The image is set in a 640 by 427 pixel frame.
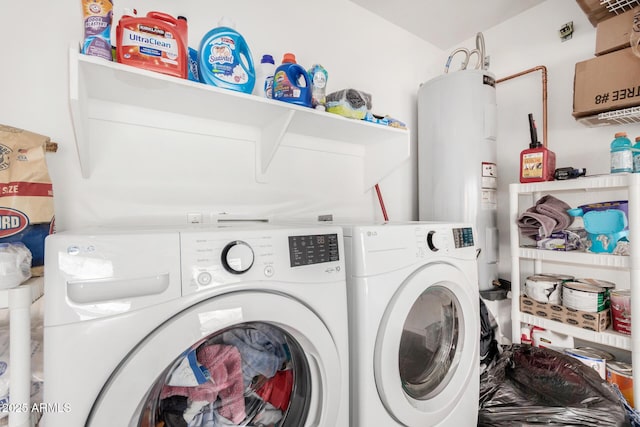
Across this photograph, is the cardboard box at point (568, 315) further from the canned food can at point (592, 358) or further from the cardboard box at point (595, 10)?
the cardboard box at point (595, 10)

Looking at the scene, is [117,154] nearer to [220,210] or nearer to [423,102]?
[220,210]

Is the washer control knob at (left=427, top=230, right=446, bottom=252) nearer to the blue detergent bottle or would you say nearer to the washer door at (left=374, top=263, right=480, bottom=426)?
the washer door at (left=374, top=263, right=480, bottom=426)

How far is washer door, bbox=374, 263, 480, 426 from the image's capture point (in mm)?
908

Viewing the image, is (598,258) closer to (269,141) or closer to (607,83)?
(607,83)

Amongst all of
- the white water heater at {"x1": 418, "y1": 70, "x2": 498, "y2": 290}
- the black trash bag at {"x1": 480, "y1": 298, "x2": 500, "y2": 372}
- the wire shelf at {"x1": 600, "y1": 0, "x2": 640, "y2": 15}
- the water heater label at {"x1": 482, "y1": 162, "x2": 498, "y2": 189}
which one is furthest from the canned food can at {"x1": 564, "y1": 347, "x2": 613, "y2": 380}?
the wire shelf at {"x1": 600, "y1": 0, "x2": 640, "y2": 15}

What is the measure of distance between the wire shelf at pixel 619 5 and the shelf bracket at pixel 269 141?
1.56m

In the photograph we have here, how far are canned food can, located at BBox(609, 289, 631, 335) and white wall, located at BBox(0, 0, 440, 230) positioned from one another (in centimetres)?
112

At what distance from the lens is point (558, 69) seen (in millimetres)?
1818

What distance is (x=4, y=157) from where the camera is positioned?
0.80 metres

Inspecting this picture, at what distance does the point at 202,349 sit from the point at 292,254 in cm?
32

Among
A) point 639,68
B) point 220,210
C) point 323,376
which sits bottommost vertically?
point 323,376

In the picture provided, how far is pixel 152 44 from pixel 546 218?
6.06 feet

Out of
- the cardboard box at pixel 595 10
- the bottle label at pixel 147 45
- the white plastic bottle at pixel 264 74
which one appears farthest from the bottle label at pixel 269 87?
the cardboard box at pixel 595 10

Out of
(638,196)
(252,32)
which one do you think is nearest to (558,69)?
(638,196)
